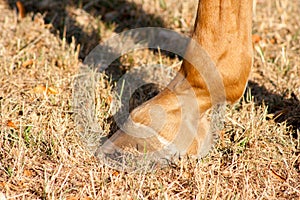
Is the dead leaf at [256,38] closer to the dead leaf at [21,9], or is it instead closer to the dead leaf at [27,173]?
the dead leaf at [21,9]

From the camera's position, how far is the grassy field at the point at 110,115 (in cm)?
198

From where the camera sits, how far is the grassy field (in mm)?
1983

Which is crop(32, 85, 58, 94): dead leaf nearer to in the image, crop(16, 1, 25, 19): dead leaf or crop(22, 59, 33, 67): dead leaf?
crop(22, 59, 33, 67): dead leaf

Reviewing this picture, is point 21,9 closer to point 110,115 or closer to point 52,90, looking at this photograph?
point 52,90

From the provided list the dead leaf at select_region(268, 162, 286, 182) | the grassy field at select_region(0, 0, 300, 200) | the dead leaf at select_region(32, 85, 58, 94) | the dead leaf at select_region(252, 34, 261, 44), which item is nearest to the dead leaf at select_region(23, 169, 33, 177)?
the grassy field at select_region(0, 0, 300, 200)

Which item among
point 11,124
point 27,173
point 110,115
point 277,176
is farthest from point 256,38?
point 27,173

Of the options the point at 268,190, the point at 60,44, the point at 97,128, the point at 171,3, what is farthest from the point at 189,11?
the point at 268,190

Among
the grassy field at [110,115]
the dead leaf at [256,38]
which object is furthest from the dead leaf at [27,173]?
the dead leaf at [256,38]

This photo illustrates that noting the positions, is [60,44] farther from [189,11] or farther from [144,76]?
[189,11]

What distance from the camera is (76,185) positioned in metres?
1.98

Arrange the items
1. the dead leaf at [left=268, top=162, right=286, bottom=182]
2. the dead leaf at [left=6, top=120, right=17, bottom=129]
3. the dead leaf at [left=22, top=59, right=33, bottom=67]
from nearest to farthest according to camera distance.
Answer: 1. the dead leaf at [left=268, top=162, right=286, bottom=182]
2. the dead leaf at [left=6, top=120, right=17, bottom=129]
3. the dead leaf at [left=22, top=59, right=33, bottom=67]

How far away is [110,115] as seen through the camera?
244cm

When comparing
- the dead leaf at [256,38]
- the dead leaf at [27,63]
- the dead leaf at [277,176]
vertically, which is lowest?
the dead leaf at [277,176]

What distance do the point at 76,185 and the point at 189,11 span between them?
6.53 ft
